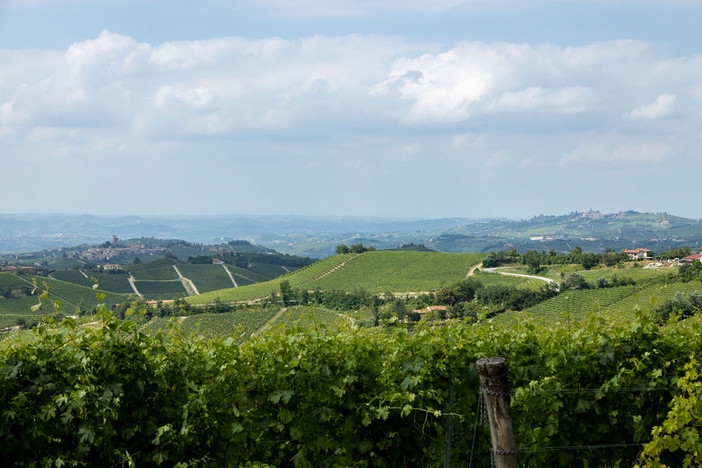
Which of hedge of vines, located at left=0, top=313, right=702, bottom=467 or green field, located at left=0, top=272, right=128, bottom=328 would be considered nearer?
hedge of vines, located at left=0, top=313, right=702, bottom=467

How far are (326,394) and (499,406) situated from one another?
1.64 metres

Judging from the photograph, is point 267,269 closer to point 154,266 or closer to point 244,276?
point 244,276

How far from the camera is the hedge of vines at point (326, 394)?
480 centimetres

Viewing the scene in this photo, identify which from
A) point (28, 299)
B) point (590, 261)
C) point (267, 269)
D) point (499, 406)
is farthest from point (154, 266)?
point (499, 406)

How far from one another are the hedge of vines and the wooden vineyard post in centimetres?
86

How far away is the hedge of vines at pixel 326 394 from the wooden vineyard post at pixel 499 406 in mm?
859

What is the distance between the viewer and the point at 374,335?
573cm

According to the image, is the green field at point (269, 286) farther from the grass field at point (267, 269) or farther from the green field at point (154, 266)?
the green field at point (154, 266)

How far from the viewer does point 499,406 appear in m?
4.23

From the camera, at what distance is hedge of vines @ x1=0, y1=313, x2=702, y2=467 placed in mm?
4797

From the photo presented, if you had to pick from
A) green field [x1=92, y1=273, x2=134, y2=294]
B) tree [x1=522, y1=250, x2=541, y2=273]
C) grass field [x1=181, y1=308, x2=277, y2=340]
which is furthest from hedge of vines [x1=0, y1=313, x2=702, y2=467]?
green field [x1=92, y1=273, x2=134, y2=294]

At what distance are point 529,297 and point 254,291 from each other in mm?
49565

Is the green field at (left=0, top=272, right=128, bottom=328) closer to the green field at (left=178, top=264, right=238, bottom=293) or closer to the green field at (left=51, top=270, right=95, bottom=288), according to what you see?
the green field at (left=51, top=270, right=95, bottom=288)

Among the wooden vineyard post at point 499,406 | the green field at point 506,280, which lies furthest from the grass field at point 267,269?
the wooden vineyard post at point 499,406
